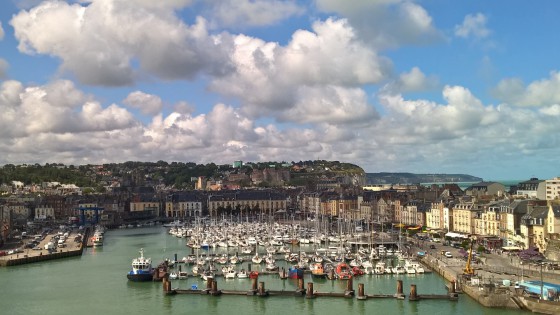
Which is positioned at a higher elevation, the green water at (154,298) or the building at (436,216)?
the building at (436,216)

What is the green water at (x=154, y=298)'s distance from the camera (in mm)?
29141

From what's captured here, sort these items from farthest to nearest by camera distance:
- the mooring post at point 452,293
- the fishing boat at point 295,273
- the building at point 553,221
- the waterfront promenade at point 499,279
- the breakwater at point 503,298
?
the building at point 553,221 < the fishing boat at point 295,273 < the mooring post at point 452,293 < the waterfront promenade at point 499,279 < the breakwater at point 503,298

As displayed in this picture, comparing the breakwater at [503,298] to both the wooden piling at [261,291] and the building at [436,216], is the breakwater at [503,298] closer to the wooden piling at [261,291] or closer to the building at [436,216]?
the wooden piling at [261,291]

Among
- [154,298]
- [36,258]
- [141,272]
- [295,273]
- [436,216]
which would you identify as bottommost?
[154,298]

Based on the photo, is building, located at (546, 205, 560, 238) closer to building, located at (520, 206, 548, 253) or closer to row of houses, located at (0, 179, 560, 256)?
row of houses, located at (0, 179, 560, 256)

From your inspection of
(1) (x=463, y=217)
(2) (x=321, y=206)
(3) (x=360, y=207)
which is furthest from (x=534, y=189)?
(2) (x=321, y=206)

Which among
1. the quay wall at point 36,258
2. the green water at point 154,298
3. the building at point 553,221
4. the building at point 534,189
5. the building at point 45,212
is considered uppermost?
the building at point 534,189

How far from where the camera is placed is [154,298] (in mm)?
32594

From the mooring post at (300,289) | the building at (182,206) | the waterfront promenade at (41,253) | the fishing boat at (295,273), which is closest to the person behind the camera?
the mooring post at (300,289)

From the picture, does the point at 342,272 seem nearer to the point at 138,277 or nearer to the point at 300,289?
the point at 300,289

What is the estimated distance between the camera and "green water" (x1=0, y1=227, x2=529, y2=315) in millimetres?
29141

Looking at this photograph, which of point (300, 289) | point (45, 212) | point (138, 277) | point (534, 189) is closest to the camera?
point (300, 289)

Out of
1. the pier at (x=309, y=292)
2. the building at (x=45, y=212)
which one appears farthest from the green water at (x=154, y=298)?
the building at (x=45, y=212)

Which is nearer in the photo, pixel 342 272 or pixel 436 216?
pixel 342 272
